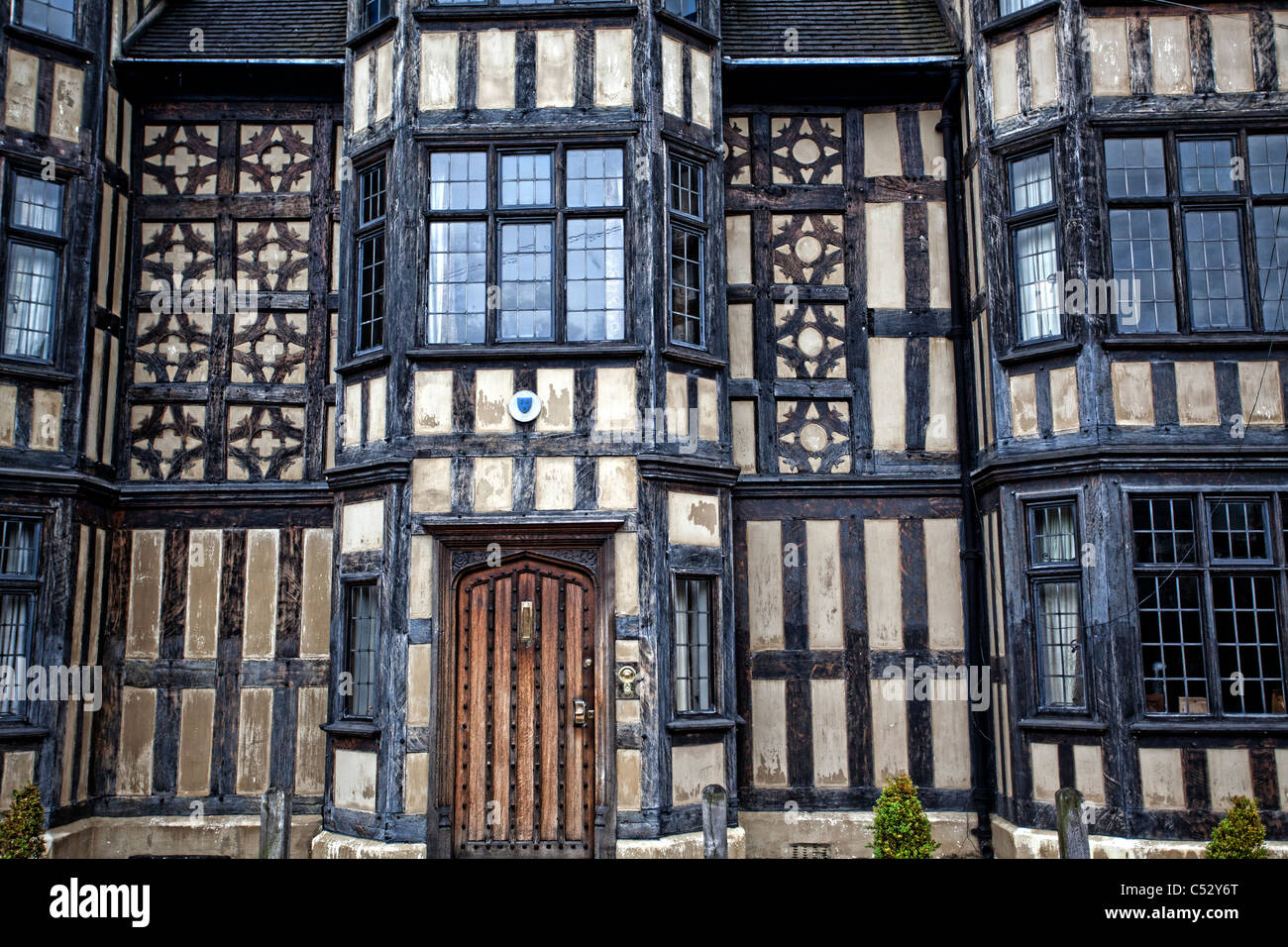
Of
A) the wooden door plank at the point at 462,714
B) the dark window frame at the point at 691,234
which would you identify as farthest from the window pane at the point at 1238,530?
the wooden door plank at the point at 462,714

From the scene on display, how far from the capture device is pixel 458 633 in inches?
400

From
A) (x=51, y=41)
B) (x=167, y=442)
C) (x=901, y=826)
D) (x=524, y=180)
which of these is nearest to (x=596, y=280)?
(x=524, y=180)

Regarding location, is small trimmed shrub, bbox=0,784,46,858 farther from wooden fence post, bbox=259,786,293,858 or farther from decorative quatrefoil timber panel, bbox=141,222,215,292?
decorative quatrefoil timber panel, bbox=141,222,215,292

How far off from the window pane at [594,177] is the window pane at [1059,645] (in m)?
5.78

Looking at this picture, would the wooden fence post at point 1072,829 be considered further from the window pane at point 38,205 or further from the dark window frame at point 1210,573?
the window pane at point 38,205

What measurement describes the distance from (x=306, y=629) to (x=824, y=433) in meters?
6.12

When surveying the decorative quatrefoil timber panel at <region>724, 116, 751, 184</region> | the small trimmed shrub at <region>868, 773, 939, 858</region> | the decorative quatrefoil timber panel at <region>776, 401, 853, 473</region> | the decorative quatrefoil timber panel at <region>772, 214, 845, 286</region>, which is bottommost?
the small trimmed shrub at <region>868, 773, 939, 858</region>

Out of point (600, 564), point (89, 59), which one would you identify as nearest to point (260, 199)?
point (89, 59)

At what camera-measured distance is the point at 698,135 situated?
1115cm

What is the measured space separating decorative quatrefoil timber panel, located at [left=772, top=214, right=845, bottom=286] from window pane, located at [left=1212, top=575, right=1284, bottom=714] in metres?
5.04

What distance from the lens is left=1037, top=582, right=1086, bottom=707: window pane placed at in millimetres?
10250

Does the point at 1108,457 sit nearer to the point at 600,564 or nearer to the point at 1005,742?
the point at 1005,742

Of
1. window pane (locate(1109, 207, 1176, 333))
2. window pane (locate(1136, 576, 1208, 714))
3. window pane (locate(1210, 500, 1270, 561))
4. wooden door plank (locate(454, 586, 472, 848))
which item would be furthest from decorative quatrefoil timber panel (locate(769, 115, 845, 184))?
wooden door plank (locate(454, 586, 472, 848))

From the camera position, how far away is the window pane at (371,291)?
10953mm
